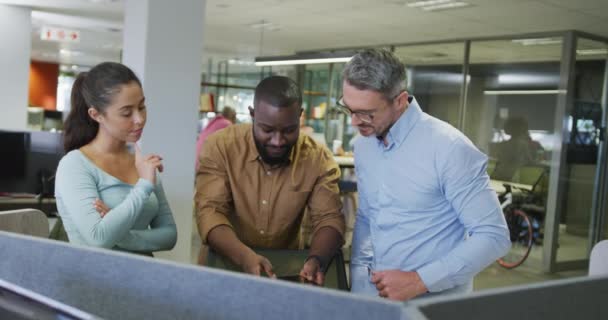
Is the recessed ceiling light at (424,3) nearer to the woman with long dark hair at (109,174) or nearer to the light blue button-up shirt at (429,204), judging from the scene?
the light blue button-up shirt at (429,204)

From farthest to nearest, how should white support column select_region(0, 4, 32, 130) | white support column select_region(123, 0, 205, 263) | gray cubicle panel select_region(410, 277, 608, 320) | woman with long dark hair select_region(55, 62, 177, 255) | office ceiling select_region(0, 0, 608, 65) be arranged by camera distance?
white support column select_region(0, 4, 32, 130)
office ceiling select_region(0, 0, 608, 65)
white support column select_region(123, 0, 205, 263)
woman with long dark hair select_region(55, 62, 177, 255)
gray cubicle panel select_region(410, 277, 608, 320)

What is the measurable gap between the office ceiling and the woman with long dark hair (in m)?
4.78

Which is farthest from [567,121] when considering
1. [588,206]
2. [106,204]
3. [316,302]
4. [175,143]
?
[316,302]

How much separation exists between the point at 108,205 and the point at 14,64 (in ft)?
24.4

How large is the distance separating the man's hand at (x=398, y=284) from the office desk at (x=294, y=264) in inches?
12.4

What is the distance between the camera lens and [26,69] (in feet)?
27.2

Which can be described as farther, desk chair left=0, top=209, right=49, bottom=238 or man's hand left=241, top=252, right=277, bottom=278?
desk chair left=0, top=209, right=49, bottom=238

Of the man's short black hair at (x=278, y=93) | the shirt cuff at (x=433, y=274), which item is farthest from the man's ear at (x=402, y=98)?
the shirt cuff at (x=433, y=274)

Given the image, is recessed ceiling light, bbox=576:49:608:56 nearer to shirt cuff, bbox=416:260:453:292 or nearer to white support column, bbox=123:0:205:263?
white support column, bbox=123:0:205:263

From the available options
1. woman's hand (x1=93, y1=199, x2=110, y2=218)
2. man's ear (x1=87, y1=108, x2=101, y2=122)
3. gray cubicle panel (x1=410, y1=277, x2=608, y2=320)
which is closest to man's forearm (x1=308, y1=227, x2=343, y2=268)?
woman's hand (x1=93, y1=199, x2=110, y2=218)

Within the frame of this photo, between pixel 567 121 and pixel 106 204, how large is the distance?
6.63 m

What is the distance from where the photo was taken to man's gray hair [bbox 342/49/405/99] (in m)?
1.52

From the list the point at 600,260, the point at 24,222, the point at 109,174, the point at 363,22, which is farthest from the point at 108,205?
the point at 363,22

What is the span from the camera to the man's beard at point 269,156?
175cm
